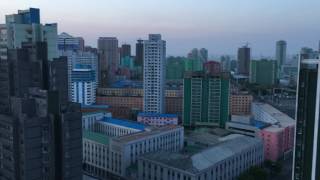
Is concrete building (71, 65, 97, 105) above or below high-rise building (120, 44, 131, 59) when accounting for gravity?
below

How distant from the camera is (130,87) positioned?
5331cm

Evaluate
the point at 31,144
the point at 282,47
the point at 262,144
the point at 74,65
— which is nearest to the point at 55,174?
the point at 31,144

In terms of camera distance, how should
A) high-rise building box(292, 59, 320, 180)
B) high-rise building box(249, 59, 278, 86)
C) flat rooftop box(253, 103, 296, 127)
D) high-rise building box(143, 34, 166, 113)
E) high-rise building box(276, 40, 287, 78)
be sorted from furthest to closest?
high-rise building box(276, 40, 287, 78) < high-rise building box(249, 59, 278, 86) < high-rise building box(143, 34, 166, 113) < flat rooftop box(253, 103, 296, 127) < high-rise building box(292, 59, 320, 180)

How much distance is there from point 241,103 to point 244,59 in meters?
49.8

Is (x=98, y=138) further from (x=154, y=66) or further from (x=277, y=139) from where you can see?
(x=154, y=66)

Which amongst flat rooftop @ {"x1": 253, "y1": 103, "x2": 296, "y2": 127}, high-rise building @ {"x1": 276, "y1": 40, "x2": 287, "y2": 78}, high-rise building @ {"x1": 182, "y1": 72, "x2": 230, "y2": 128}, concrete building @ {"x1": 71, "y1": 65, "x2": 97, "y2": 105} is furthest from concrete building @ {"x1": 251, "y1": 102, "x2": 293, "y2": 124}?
high-rise building @ {"x1": 276, "y1": 40, "x2": 287, "y2": 78}

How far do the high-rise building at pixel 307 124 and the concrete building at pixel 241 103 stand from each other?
110 feet

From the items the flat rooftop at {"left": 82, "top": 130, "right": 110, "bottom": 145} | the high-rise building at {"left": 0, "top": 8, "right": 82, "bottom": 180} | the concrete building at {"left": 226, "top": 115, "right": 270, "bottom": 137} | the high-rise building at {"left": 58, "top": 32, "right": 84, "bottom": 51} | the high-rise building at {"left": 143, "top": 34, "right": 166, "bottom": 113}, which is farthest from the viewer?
the high-rise building at {"left": 58, "top": 32, "right": 84, "bottom": 51}

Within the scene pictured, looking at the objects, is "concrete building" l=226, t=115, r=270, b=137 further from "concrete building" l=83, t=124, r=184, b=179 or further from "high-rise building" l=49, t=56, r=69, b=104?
"high-rise building" l=49, t=56, r=69, b=104

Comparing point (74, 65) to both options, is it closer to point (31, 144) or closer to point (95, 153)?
point (95, 153)

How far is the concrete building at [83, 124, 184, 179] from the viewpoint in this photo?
949 inches

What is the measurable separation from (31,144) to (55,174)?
4.48 feet

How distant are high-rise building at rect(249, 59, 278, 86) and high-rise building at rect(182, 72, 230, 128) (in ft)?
121

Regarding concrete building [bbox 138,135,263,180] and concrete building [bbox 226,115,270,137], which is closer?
concrete building [bbox 138,135,263,180]
